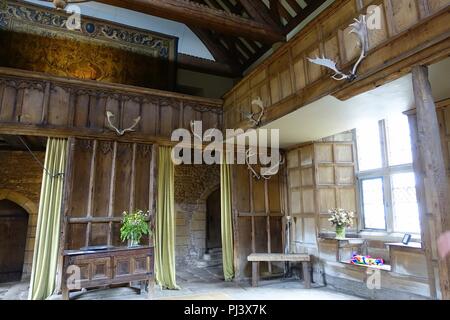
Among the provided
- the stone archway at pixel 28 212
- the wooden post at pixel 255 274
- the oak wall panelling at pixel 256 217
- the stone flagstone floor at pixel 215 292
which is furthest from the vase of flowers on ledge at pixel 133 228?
the stone archway at pixel 28 212

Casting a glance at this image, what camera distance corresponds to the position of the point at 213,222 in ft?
30.0

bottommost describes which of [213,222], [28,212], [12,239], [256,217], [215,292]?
[215,292]

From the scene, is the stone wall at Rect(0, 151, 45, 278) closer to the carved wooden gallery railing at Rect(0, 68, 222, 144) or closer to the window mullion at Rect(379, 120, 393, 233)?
the carved wooden gallery railing at Rect(0, 68, 222, 144)

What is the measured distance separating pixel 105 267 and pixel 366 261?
4.04 metres

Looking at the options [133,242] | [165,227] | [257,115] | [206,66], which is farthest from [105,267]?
[206,66]

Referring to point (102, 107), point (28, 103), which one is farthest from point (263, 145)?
point (28, 103)

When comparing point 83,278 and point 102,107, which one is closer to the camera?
point 83,278

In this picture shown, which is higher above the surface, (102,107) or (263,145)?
(102,107)

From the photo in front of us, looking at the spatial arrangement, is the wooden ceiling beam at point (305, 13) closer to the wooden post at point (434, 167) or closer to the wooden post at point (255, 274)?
the wooden post at point (434, 167)

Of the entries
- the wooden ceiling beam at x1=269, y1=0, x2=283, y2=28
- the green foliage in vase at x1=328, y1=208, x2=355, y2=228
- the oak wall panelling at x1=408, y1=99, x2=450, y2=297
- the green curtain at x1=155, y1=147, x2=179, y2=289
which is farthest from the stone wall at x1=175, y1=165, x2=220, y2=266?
the oak wall panelling at x1=408, y1=99, x2=450, y2=297

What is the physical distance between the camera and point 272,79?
4727 millimetres

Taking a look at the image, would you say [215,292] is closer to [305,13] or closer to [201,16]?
[201,16]

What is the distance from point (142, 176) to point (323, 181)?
134 inches
